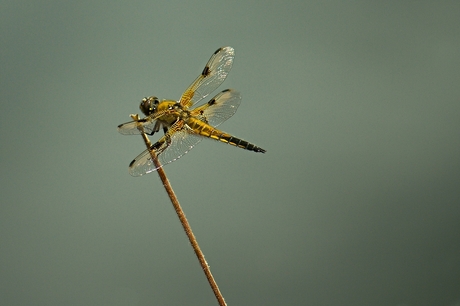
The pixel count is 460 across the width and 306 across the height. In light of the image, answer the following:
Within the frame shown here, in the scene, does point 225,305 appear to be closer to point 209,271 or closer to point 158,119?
point 209,271

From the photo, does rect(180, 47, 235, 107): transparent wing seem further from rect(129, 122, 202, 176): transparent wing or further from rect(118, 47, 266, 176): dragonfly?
rect(129, 122, 202, 176): transparent wing

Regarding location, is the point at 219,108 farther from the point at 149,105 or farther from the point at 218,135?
the point at 149,105

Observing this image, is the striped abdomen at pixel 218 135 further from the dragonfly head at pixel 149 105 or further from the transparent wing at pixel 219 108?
the dragonfly head at pixel 149 105

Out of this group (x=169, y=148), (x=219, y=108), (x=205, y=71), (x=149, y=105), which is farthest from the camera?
(x=205, y=71)

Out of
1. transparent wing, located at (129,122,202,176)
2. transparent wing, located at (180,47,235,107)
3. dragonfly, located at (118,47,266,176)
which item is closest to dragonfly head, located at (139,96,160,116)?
dragonfly, located at (118,47,266,176)

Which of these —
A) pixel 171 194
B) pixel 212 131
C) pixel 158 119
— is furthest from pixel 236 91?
pixel 171 194

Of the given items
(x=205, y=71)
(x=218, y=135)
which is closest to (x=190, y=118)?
(x=218, y=135)
